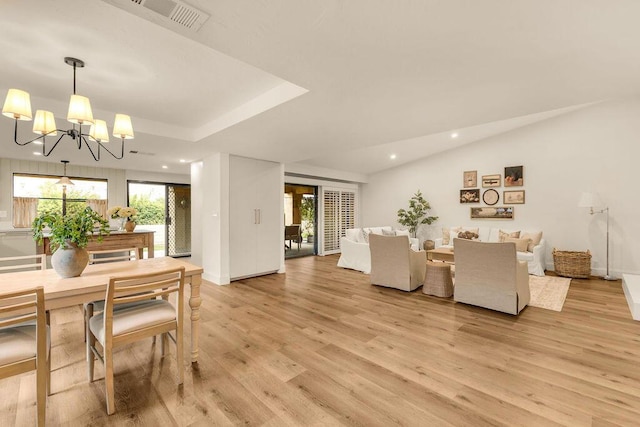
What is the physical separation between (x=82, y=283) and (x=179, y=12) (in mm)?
1807

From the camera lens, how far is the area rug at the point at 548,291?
371 cm

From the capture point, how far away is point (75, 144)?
4164 mm

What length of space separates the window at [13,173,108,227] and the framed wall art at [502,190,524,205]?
898cm

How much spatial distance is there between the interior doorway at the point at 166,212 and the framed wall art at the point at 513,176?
317 inches

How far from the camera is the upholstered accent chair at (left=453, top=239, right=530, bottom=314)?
321 centimetres

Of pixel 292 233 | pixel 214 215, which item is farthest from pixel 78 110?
pixel 292 233

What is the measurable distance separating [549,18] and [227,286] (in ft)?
15.8

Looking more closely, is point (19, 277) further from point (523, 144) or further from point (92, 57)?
point (523, 144)

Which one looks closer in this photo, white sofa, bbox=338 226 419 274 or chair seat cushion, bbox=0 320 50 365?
chair seat cushion, bbox=0 320 50 365

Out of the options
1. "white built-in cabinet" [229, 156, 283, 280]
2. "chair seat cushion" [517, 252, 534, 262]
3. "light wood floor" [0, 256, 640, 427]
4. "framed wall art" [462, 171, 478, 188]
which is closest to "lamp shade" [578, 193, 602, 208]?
"chair seat cushion" [517, 252, 534, 262]

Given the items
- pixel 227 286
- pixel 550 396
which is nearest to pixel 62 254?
pixel 227 286

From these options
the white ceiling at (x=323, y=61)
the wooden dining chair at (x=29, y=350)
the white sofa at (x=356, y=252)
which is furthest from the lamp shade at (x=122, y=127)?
the white sofa at (x=356, y=252)

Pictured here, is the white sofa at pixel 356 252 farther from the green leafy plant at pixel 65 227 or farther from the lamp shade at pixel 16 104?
the lamp shade at pixel 16 104

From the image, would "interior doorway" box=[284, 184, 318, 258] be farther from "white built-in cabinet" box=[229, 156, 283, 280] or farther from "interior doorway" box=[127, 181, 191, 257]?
"interior doorway" box=[127, 181, 191, 257]
